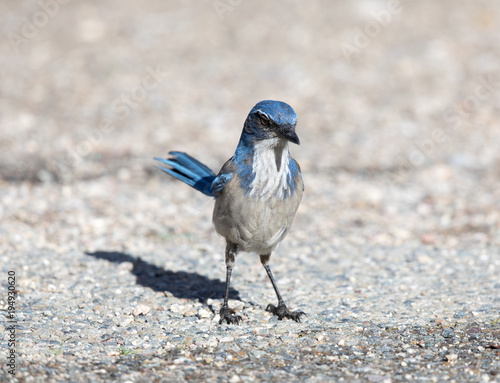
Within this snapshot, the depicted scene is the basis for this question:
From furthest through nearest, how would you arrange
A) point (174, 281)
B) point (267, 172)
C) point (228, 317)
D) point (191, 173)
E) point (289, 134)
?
point (174, 281) < point (191, 173) < point (228, 317) < point (267, 172) < point (289, 134)

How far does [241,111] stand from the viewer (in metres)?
11.8

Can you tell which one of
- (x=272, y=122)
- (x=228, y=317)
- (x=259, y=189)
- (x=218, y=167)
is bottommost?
(x=228, y=317)

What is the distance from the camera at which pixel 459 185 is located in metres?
9.76

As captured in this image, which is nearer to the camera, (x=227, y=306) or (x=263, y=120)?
(x=263, y=120)

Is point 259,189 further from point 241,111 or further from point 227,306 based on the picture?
point 241,111

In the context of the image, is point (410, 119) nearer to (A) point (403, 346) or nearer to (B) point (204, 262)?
(B) point (204, 262)

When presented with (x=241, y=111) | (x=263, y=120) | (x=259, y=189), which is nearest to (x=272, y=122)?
(x=263, y=120)

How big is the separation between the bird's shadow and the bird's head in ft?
5.77

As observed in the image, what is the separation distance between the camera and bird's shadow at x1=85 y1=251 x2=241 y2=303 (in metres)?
6.40

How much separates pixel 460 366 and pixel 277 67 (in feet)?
30.7

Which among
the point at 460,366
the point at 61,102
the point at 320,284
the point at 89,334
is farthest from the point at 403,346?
the point at 61,102

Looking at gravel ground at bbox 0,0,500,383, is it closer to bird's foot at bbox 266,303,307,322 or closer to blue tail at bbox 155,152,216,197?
bird's foot at bbox 266,303,307,322

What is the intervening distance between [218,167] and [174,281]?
351cm

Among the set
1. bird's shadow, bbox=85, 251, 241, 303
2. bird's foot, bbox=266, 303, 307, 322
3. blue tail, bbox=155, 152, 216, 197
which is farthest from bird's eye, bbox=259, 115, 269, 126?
bird's shadow, bbox=85, 251, 241, 303
